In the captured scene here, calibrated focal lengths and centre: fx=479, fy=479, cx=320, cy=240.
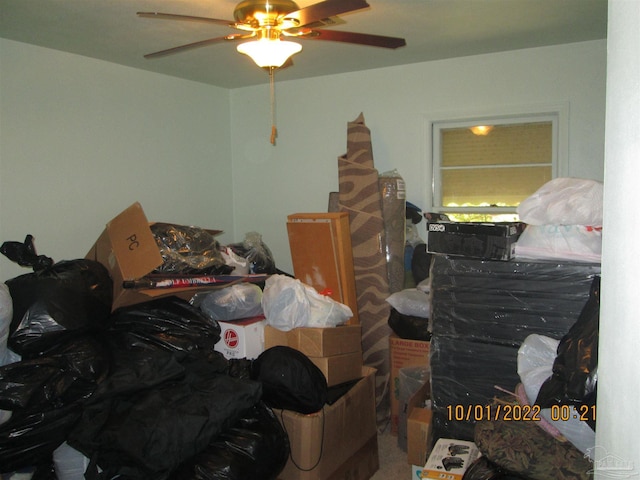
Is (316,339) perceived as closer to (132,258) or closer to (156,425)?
(156,425)

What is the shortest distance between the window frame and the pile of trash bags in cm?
214

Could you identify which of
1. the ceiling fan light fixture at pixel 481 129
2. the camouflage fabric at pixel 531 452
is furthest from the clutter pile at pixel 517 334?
the ceiling fan light fixture at pixel 481 129

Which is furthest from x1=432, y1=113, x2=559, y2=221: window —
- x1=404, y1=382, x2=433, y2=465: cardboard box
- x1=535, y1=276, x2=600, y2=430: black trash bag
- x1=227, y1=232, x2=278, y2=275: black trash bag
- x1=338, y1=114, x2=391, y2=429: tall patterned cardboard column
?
x1=535, y1=276, x2=600, y2=430: black trash bag

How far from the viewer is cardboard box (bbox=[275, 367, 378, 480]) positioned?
221cm

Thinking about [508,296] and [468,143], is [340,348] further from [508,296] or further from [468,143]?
[468,143]

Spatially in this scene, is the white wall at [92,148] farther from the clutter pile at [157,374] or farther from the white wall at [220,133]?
the clutter pile at [157,374]

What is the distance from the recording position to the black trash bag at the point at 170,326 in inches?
92.5

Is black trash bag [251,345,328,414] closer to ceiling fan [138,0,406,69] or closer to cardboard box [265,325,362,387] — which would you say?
cardboard box [265,325,362,387]

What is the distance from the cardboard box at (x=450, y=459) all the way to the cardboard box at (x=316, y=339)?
28.9 inches

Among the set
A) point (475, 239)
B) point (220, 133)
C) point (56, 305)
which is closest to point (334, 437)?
point (475, 239)

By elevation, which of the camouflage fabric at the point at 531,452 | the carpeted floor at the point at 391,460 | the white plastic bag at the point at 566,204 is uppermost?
the white plastic bag at the point at 566,204

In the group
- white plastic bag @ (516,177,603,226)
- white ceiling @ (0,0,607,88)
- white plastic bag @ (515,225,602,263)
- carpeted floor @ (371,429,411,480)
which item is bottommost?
carpeted floor @ (371,429,411,480)

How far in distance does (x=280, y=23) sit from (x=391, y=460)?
2456mm

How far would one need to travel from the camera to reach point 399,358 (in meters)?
3.19
